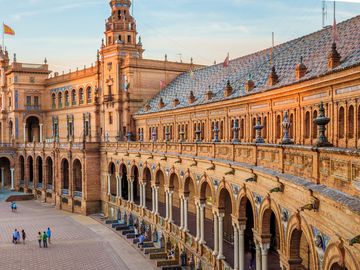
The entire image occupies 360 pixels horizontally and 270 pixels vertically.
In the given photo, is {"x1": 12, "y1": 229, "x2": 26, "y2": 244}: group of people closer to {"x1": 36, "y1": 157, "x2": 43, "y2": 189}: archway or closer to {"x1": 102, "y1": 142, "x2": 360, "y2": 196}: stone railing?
{"x1": 102, "y1": 142, "x2": 360, "y2": 196}: stone railing

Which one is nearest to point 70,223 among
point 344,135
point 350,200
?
point 344,135

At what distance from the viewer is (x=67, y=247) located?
136ft

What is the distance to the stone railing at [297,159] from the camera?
11086mm

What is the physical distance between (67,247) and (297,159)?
3090cm

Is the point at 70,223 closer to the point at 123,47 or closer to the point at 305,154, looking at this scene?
the point at 123,47

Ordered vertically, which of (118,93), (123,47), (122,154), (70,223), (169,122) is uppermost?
(123,47)

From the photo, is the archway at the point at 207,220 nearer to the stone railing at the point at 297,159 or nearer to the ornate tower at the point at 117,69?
the stone railing at the point at 297,159

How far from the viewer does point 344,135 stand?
74.2ft

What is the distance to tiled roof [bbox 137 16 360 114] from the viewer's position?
26656mm

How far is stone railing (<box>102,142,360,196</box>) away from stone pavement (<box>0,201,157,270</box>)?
11.7 m

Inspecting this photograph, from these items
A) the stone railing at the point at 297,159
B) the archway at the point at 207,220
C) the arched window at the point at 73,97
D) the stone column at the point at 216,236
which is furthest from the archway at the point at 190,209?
the arched window at the point at 73,97

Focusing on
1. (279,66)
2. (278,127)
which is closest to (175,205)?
(279,66)

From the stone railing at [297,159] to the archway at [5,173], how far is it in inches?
2159

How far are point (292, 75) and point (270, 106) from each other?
2.36 meters
